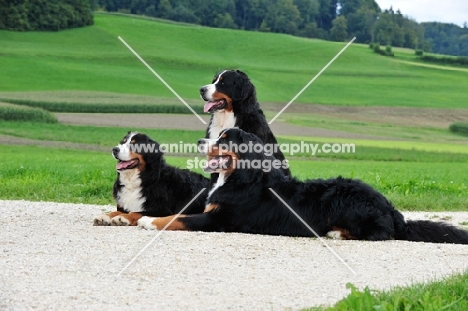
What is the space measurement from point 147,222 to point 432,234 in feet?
10.9

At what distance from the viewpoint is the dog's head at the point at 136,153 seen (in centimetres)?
1067

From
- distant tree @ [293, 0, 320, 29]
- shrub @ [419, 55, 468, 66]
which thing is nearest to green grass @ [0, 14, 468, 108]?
shrub @ [419, 55, 468, 66]

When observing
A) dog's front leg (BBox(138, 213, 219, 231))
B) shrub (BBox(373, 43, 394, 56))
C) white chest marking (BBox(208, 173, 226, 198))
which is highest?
white chest marking (BBox(208, 173, 226, 198))

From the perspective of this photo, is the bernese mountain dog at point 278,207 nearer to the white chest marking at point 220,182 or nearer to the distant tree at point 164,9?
the white chest marking at point 220,182

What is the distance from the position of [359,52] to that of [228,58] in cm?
1389

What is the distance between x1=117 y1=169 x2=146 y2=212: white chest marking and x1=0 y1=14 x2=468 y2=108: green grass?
4868cm

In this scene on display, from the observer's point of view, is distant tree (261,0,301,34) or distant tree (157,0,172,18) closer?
distant tree (261,0,301,34)

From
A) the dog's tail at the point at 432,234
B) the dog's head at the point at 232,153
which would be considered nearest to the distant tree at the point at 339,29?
the dog's tail at the point at 432,234

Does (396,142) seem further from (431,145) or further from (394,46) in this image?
(394,46)

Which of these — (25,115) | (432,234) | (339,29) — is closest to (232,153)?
(432,234)

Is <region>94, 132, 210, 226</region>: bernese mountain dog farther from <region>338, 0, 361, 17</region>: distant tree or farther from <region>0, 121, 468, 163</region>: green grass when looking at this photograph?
<region>338, 0, 361, 17</region>: distant tree

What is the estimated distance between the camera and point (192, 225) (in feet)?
33.7

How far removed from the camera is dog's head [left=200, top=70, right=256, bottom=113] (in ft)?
37.6

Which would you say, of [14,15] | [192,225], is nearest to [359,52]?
[14,15]
